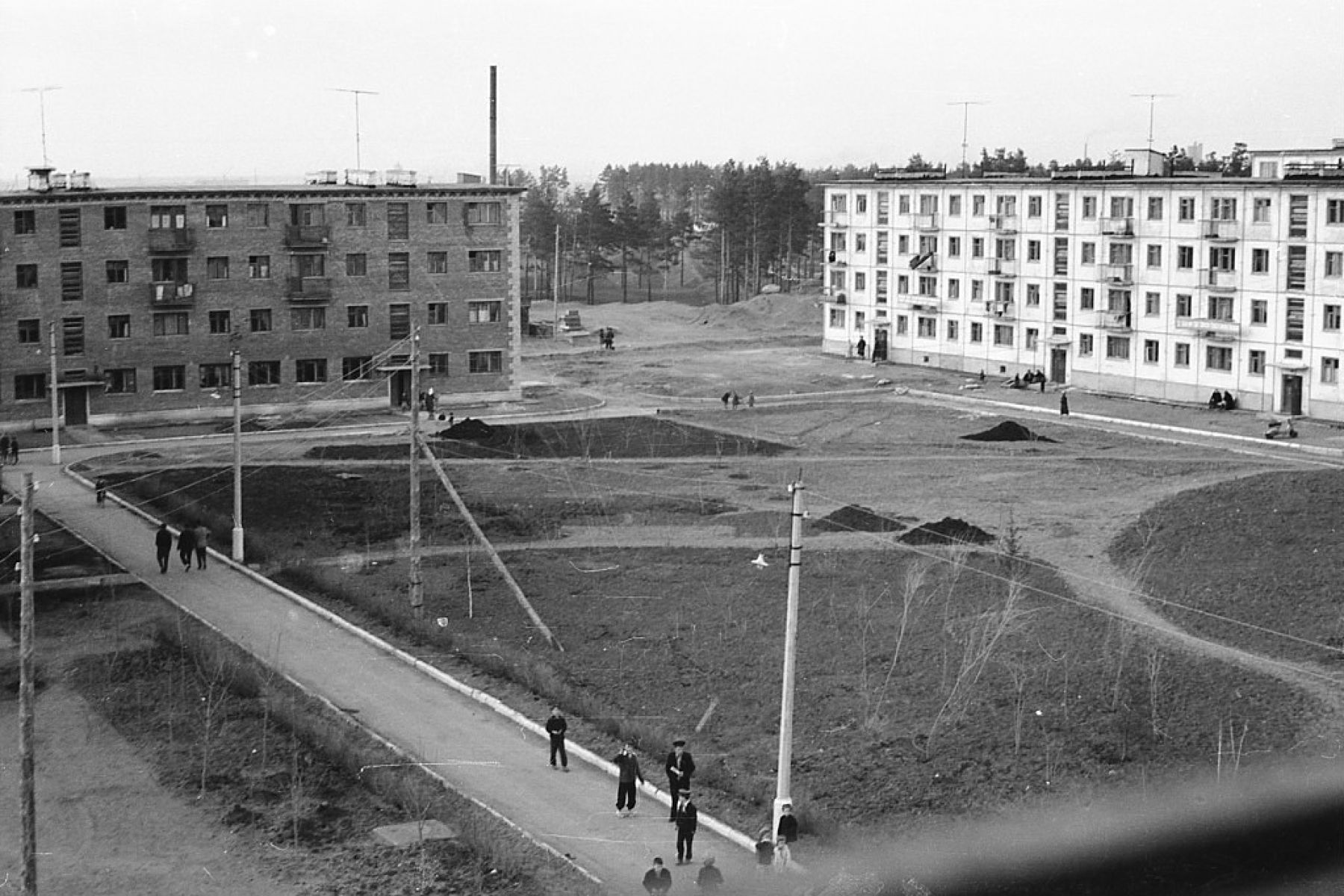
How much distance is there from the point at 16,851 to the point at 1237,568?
2836cm

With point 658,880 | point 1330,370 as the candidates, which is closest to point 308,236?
point 1330,370

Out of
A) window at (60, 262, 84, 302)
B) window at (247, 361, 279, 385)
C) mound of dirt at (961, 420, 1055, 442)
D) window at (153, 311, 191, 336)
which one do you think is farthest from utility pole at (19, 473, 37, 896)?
window at (247, 361, 279, 385)

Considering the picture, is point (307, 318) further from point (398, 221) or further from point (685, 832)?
point (685, 832)

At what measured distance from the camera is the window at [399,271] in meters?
73.1

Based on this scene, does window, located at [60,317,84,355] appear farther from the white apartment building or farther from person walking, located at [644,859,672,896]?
person walking, located at [644,859,672,896]

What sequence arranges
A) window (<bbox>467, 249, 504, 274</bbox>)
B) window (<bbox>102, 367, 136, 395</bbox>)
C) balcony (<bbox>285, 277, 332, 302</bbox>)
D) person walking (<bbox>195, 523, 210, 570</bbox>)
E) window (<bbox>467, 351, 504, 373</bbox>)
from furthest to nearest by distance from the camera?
window (<bbox>467, 351, 504, 373</bbox>) < window (<bbox>467, 249, 504, 274</bbox>) < balcony (<bbox>285, 277, 332, 302</bbox>) < window (<bbox>102, 367, 136, 395</bbox>) < person walking (<bbox>195, 523, 210, 570</bbox>)

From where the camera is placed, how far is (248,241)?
70.2 m

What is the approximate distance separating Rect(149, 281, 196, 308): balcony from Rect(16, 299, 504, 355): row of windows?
0.46m

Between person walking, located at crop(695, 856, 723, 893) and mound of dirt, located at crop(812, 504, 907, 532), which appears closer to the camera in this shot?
person walking, located at crop(695, 856, 723, 893)

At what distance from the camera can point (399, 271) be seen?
73.3 metres

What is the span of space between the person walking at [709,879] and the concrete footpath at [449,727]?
0.44 metres

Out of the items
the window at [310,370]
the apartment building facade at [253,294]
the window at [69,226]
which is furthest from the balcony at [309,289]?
the window at [69,226]

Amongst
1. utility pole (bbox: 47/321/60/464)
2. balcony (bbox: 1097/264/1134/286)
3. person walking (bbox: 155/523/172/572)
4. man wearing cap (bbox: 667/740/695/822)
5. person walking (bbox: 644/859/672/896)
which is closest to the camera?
person walking (bbox: 644/859/672/896)

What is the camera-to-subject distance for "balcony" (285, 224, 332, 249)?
7062cm
